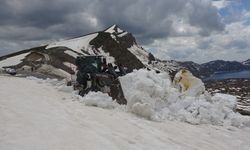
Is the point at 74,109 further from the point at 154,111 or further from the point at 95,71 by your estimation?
the point at 95,71

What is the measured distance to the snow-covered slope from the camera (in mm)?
7047

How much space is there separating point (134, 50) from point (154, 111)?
102 metres

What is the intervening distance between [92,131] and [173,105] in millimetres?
5223

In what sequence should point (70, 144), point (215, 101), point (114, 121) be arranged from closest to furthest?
1. point (70, 144)
2. point (114, 121)
3. point (215, 101)

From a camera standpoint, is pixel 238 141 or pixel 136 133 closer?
pixel 136 133

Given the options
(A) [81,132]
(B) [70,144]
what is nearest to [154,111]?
(A) [81,132]

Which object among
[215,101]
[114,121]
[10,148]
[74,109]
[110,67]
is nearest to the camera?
[10,148]

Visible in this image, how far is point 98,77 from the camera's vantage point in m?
17.4

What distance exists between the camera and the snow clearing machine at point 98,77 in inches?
609

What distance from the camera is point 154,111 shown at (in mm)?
11914

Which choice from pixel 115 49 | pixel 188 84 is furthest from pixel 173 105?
pixel 115 49

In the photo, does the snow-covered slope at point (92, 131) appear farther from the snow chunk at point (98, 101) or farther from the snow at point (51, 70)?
the snow at point (51, 70)

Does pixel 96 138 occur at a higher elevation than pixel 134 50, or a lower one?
lower

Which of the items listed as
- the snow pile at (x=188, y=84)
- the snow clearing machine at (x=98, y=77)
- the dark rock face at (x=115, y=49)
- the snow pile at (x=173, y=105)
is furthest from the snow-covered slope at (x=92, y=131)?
the dark rock face at (x=115, y=49)
